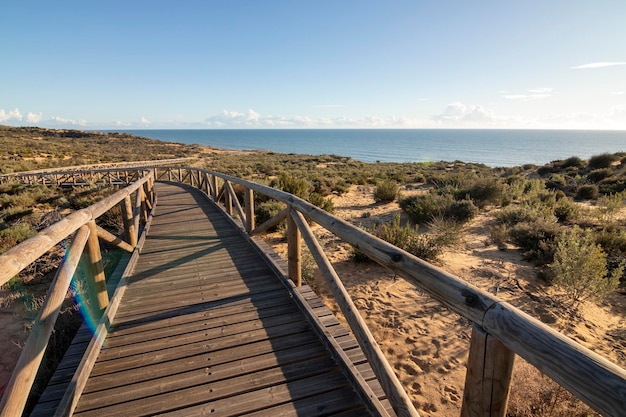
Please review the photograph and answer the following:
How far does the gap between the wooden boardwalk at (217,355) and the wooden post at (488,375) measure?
0.89 m

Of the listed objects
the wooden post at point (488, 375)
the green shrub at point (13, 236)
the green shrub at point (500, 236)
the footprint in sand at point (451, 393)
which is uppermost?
the wooden post at point (488, 375)

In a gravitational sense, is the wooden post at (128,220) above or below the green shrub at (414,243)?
above

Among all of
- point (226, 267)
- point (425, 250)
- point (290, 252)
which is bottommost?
point (425, 250)

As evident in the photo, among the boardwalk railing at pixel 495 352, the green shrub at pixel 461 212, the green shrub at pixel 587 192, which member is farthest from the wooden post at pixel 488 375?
the green shrub at pixel 587 192

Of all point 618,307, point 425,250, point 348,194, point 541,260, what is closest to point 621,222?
point 541,260

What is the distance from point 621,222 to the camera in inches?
324

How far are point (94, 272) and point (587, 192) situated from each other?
17.0 m

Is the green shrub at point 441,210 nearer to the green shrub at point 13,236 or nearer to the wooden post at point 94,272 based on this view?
the wooden post at point 94,272

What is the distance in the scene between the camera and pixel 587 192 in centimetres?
1316

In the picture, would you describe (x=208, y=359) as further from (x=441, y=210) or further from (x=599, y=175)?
(x=599, y=175)

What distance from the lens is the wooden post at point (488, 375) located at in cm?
119

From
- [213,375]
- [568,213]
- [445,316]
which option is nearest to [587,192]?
[568,213]

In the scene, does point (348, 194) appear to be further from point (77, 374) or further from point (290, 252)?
point (77, 374)

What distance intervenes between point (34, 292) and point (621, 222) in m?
13.3
